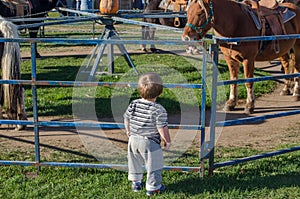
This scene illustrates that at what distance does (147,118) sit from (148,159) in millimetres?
403

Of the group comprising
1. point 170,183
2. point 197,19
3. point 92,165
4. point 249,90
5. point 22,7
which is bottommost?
point 170,183

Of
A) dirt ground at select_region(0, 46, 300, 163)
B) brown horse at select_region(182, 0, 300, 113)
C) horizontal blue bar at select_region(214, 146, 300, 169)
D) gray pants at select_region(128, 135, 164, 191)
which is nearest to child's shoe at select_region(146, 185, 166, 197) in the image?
gray pants at select_region(128, 135, 164, 191)

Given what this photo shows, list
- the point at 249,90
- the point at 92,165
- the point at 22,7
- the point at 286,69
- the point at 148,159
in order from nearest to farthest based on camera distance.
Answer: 1. the point at 148,159
2. the point at 92,165
3. the point at 249,90
4. the point at 286,69
5. the point at 22,7

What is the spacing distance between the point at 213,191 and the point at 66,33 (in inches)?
604

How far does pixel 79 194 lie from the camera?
14.0 ft

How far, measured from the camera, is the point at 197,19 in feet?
20.9

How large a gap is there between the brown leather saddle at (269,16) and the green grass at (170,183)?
9.28 feet

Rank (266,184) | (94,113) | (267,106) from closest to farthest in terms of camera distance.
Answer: (266,184), (94,113), (267,106)

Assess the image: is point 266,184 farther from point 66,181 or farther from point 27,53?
point 27,53

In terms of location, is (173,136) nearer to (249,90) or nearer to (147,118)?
(249,90)

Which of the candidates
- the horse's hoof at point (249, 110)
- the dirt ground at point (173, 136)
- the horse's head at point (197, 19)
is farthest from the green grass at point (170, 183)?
the horse's hoof at point (249, 110)

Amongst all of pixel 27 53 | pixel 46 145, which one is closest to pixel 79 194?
pixel 46 145

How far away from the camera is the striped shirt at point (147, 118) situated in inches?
161

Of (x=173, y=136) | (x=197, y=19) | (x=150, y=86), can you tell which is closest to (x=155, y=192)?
(x=150, y=86)
